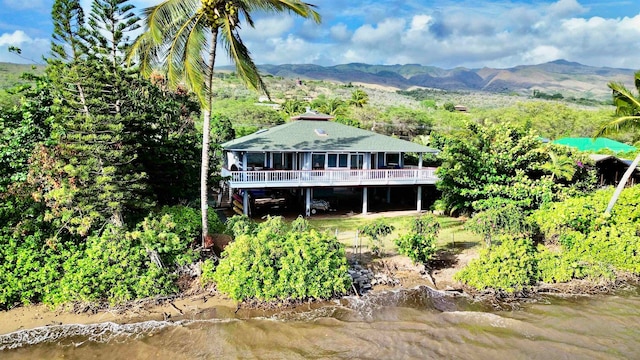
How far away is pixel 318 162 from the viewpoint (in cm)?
2247

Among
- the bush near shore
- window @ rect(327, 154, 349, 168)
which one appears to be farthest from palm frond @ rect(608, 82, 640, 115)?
window @ rect(327, 154, 349, 168)

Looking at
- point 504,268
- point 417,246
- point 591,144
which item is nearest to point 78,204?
point 417,246

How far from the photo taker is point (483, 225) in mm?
13875

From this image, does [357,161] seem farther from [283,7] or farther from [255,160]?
[283,7]

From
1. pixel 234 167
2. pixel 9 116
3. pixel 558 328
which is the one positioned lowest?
pixel 558 328

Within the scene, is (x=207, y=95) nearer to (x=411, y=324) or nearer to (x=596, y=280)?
(x=411, y=324)

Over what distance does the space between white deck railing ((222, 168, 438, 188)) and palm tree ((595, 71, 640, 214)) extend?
845 cm

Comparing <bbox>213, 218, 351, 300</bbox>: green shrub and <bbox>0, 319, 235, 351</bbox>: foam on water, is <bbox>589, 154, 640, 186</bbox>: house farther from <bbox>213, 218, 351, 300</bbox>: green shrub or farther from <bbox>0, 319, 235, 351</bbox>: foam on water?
<bbox>0, 319, 235, 351</bbox>: foam on water

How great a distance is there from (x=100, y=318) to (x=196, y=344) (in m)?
3.00

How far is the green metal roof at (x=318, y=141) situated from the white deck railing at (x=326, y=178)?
1275 millimetres

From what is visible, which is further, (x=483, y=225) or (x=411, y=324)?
(x=483, y=225)

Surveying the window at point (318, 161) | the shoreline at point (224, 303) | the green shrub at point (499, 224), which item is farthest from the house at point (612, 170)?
the window at point (318, 161)

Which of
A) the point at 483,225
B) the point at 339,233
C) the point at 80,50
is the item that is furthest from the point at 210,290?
the point at 80,50

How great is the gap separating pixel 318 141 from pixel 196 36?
443 inches
